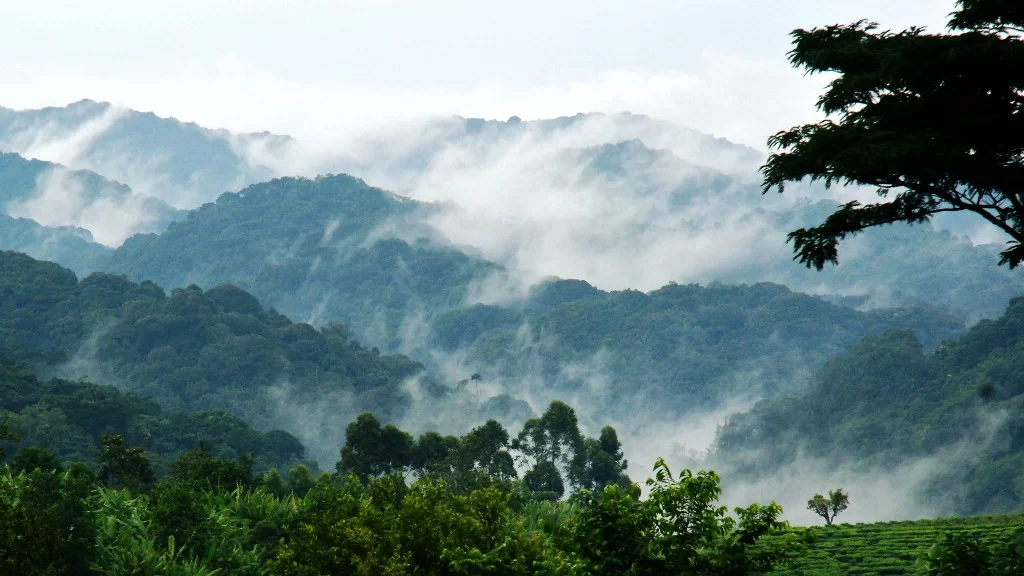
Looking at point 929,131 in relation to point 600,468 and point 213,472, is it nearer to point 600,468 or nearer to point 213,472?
point 213,472

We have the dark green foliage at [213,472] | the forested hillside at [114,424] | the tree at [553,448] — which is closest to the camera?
the dark green foliage at [213,472]

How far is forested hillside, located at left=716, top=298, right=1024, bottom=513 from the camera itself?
129 m

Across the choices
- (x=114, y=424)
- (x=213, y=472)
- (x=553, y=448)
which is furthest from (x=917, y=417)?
(x=213, y=472)

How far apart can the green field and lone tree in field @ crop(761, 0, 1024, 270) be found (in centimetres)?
2085

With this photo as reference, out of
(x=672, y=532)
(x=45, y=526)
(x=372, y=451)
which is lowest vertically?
(x=45, y=526)

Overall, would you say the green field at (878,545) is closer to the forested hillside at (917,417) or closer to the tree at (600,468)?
the tree at (600,468)

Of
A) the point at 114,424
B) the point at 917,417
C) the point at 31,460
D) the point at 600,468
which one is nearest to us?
the point at 31,460

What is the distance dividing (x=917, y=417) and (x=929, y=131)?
490ft

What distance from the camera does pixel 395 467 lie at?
8012cm

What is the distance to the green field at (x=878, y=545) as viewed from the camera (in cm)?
3912

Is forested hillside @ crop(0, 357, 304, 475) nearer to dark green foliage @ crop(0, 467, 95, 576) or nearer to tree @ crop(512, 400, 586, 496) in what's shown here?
tree @ crop(512, 400, 586, 496)

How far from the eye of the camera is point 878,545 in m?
45.1

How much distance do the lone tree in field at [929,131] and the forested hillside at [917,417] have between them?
373 feet

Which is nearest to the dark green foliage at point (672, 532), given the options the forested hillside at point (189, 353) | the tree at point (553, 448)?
the tree at point (553, 448)
